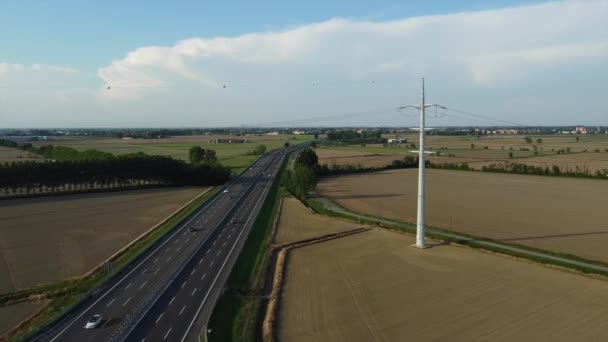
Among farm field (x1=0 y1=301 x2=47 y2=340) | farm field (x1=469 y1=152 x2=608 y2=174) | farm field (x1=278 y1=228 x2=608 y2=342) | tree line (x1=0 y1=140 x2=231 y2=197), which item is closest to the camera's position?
farm field (x1=278 y1=228 x2=608 y2=342)

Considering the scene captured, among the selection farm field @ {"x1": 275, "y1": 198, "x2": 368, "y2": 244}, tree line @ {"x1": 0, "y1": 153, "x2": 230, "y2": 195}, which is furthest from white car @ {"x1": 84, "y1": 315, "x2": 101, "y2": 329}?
tree line @ {"x1": 0, "y1": 153, "x2": 230, "y2": 195}

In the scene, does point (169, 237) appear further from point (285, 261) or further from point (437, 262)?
point (437, 262)

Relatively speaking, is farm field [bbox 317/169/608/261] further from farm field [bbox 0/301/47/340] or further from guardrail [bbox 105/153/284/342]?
farm field [bbox 0/301/47/340]

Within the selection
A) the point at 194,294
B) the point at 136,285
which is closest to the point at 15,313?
the point at 136,285

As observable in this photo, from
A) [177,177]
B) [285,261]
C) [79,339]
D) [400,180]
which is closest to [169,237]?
[285,261]

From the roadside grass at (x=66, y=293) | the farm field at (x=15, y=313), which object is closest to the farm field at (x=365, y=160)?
the roadside grass at (x=66, y=293)
